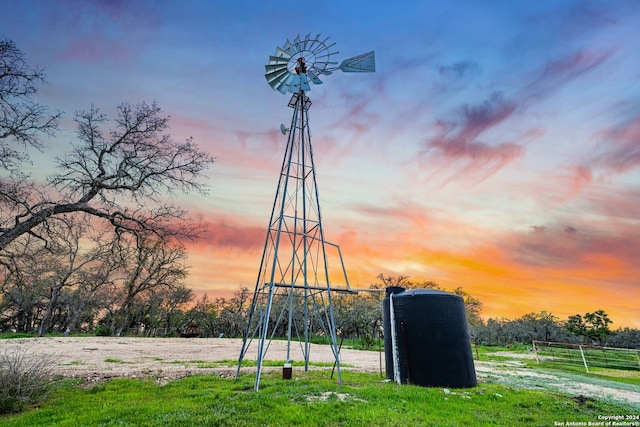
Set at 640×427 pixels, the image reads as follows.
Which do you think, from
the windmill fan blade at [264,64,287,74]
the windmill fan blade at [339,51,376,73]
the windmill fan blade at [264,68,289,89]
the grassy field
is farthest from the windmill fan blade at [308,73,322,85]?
the grassy field

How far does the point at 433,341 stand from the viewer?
32.9 ft

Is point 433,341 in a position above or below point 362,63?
below

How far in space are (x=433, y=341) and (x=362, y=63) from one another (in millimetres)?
9325

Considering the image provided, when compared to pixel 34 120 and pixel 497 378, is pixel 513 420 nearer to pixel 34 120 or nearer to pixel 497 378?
pixel 497 378

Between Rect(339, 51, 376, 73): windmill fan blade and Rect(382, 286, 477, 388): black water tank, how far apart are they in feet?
25.3

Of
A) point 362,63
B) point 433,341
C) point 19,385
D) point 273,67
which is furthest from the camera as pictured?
point 273,67

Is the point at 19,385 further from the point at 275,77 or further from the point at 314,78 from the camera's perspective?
the point at 314,78

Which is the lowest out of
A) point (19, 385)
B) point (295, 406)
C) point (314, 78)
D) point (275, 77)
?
point (295, 406)

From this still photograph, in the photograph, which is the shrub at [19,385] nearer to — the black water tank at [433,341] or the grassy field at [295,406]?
the grassy field at [295,406]


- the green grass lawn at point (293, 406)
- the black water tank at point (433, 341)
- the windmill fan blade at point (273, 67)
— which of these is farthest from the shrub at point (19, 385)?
the windmill fan blade at point (273, 67)

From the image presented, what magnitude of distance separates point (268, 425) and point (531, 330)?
71.4 m

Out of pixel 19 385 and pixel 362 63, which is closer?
pixel 19 385

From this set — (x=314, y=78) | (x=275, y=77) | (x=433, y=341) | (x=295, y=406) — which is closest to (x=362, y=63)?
(x=314, y=78)

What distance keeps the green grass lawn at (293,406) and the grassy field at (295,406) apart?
20 millimetres
